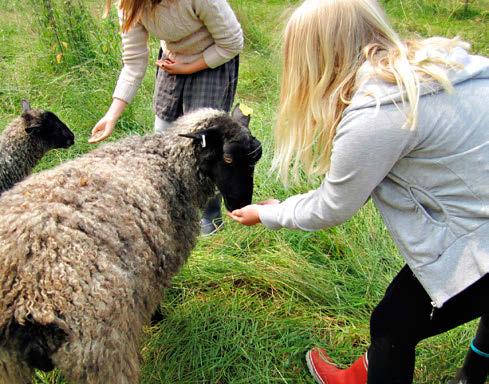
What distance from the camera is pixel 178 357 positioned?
256 cm

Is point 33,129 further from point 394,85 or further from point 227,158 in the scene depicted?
point 394,85

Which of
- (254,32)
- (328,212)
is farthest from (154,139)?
(254,32)

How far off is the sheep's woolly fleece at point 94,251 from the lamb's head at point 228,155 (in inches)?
8.7

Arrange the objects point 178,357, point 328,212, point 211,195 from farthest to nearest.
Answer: point 211,195 < point 178,357 < point 328,212

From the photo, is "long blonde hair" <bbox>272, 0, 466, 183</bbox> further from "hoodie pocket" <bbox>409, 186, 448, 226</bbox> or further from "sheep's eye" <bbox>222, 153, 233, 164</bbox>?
"sheep's eye" <bbox>222, 153, 233, 164</bbox>

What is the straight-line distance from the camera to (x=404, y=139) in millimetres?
1450

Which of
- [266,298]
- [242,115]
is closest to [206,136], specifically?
[242,115]

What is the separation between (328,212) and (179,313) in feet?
4.71

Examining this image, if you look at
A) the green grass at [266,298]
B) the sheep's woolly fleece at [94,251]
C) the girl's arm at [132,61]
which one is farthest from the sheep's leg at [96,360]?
the girl's arm at [132,61]

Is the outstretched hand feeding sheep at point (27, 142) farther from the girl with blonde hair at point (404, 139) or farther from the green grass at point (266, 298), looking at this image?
the girl with blonde hair at point (404, 139)

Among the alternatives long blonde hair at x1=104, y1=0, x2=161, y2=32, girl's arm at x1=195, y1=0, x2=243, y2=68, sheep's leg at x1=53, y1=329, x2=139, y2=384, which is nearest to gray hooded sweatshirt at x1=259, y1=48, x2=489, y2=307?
sheep's leg at x1=53, y1=329, x2=139, y2=384

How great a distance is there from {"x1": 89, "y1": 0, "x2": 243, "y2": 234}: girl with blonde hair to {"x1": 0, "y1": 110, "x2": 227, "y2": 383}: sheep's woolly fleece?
0.65 meters

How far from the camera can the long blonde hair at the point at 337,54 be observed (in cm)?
153

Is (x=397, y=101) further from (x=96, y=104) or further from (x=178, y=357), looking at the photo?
(x=96, y=104)
